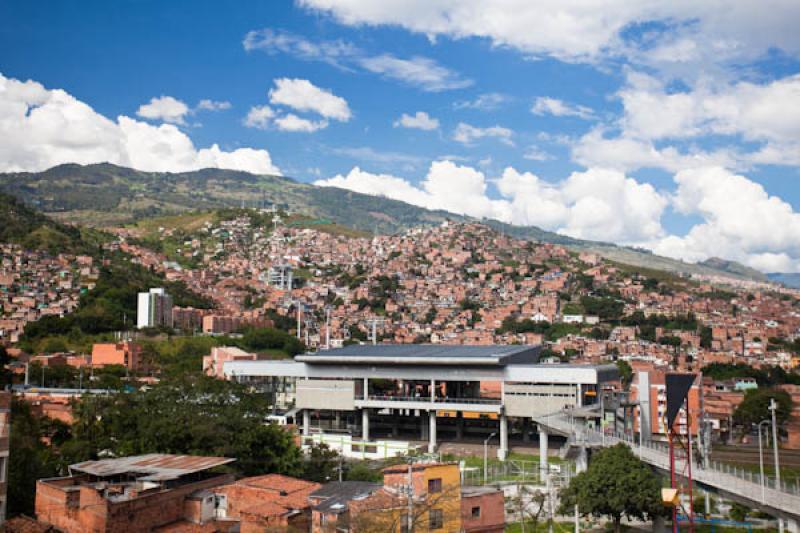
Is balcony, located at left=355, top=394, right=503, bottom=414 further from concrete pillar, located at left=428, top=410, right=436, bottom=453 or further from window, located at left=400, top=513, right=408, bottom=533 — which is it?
window, located at left=400, top=513, right=408, bottom=533

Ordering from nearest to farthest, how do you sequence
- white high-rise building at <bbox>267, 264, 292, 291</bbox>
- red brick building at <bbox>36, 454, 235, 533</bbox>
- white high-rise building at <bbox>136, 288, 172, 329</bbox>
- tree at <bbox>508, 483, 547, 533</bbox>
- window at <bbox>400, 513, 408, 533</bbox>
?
1. window at <bbox>400, 513, 408, 533</bbox>
2. red brick building at <bbox>36, 454, 235, 533</bbox>
3. tree at <bbox>508, 483, 547, 533</bbox>
4. white high-rise building at <bbox>136, 288, 172, 329</bbox>
5. white high-rise building at <bbox>267, 264, 292, 291</bbox>

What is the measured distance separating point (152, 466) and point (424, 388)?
33996 millimetres

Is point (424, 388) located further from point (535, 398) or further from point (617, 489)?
point (617, 489)

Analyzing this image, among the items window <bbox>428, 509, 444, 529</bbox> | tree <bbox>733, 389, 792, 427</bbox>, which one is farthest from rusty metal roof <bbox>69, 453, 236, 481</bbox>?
tree <bbox>733, 389, 792, 427</bbox>

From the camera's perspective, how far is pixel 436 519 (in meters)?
21.0

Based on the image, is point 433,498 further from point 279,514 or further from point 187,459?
point 187,459

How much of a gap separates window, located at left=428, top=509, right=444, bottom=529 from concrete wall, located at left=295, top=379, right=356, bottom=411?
2854 cm

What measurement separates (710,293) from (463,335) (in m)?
57.5

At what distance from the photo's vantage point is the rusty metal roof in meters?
23.7

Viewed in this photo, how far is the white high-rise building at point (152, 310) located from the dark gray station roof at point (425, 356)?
144ft

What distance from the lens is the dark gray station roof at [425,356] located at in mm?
46094

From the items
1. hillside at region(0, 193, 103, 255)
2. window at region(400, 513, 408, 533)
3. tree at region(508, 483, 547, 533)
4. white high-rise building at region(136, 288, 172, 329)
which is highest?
hillside at region(0, 193, 103, 255)

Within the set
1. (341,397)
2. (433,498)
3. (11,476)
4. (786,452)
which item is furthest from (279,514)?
(786,452)

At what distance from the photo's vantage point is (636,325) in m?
114
